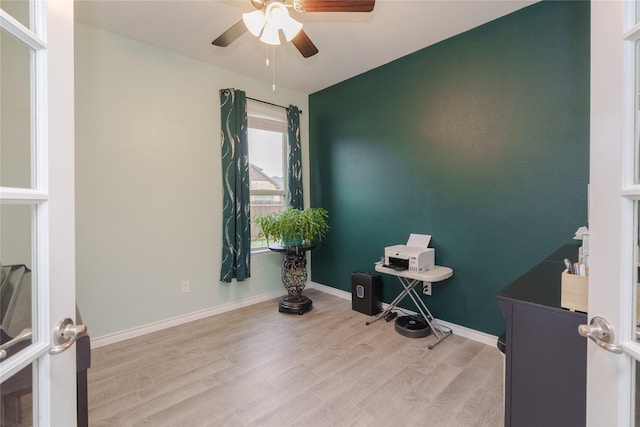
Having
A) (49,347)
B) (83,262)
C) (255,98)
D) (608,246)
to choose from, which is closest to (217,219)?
(83,262)

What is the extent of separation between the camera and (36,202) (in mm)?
664

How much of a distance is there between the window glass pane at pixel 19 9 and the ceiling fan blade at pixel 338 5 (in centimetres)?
135

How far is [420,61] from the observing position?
2.80 meters

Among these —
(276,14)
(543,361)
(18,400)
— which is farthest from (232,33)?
(543,361)

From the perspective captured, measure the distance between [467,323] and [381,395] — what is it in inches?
48.4

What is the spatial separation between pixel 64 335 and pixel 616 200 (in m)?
1.43

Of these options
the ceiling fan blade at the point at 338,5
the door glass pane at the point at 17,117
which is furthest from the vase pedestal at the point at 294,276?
the door glass pane at the point at 17,117

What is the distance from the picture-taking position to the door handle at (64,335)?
0.70m

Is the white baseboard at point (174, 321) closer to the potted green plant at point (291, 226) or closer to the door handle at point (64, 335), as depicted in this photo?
the potted green plant at point (291, 226)

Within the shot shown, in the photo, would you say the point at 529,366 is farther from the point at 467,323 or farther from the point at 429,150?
the point at 429,150

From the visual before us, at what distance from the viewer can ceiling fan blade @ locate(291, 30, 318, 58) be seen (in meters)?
1.91

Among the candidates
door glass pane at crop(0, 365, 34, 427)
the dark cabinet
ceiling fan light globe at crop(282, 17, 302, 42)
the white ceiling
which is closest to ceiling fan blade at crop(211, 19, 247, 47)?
the white ceiling

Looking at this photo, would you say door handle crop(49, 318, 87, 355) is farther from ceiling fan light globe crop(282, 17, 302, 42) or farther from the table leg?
the table leg

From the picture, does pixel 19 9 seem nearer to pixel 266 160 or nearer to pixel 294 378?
pixel 294 378
